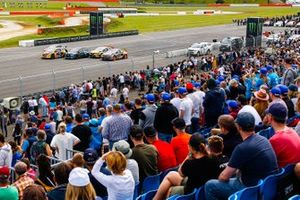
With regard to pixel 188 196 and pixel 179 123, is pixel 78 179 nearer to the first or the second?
pixel 188 196

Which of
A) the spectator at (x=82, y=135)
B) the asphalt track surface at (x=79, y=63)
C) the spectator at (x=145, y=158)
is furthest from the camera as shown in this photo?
the asphalt track surface at (x=79, y=63)

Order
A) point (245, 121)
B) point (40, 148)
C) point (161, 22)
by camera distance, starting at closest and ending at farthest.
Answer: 1. point (245, 121)
2. point (40, 148)
3. point (161, 22)

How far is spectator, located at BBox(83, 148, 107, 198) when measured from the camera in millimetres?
7906

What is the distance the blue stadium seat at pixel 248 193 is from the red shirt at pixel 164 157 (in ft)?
7.36

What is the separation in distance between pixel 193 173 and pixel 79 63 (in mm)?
37923

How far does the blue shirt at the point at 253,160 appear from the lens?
6926 millimetres

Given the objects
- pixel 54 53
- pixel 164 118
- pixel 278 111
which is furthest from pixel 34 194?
pixel 54 53

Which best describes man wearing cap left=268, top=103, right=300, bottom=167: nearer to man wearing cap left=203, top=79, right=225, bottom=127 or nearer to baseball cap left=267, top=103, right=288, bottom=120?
baseball cap left=267, top=103, right=288, bottom=120

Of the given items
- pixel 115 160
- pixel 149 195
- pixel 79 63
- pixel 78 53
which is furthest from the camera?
pixel 78 53

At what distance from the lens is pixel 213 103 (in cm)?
1327

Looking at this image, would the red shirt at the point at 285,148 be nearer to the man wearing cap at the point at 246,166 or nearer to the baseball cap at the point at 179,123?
the man wearing cap at the point at 246,166

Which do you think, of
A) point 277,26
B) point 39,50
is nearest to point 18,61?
point 39,50

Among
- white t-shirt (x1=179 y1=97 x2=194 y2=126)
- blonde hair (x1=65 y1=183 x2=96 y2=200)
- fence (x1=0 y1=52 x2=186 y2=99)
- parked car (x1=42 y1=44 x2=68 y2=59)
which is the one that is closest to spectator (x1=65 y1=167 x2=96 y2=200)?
blonde hair (x1=65 y1=183 x2=96 y2=200)

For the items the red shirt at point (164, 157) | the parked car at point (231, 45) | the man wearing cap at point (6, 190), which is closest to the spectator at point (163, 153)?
the red shirt at point (164, 157)
